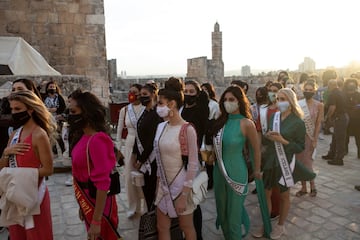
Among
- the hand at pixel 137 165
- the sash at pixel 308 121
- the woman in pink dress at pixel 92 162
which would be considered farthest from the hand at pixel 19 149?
the sash at pixel 308 121

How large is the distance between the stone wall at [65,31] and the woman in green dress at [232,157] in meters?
7.40

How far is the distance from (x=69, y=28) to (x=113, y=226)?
9.20m

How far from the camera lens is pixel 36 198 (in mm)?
2783

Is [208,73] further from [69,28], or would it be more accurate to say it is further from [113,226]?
[113,226]

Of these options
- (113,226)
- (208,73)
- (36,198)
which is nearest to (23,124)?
(36,198)

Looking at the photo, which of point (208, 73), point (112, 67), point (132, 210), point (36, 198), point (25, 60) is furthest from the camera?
point (208, 73)

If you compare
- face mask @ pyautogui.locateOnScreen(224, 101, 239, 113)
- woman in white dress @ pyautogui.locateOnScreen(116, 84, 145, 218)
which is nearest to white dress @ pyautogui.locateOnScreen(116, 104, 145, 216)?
woman in white dress @ pyautogui.locateOnScreen(116, 84, 145, 218)

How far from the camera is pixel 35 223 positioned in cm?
280

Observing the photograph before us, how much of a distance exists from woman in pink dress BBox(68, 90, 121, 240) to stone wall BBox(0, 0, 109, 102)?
763 centimetres

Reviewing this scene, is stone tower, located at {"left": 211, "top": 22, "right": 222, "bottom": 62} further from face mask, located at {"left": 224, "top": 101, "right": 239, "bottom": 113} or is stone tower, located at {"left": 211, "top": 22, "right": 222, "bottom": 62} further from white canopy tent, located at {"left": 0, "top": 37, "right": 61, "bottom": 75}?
face mask, located at {"left": 224, "top": 101, "right": 239, "bottom": 113}

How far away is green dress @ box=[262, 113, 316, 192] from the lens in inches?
157

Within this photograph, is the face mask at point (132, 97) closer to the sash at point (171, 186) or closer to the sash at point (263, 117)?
the sash at point (171, 186)

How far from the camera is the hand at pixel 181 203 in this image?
307 centimetres

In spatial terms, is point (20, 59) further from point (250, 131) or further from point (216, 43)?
point (216, 43)
